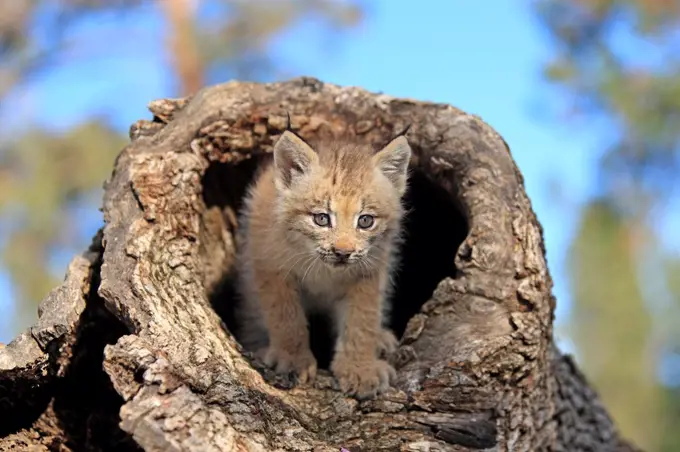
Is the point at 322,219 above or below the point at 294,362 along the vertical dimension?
above

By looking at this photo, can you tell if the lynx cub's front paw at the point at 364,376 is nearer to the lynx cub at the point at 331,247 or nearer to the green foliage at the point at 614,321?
the lynx cub at the point at 331,247

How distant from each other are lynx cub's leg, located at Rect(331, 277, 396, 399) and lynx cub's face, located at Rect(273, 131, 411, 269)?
0.24 meters

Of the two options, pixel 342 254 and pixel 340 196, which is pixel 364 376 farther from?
pixel 340 196

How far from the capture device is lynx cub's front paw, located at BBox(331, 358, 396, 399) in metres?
3.71

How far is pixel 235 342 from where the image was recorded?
3.82 meters

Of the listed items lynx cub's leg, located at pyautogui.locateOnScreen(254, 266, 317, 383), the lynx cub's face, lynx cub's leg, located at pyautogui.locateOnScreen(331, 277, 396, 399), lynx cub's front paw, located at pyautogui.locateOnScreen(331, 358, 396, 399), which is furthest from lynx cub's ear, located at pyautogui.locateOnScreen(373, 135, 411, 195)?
lynx cub's front paw, located at pyautogui.locateOnScreen(331, 358, 396, 399)

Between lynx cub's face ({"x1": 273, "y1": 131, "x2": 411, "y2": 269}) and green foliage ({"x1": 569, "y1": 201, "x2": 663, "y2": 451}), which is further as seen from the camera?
green foliage ({"x1": 569, "y1": 201, "x2": 663, "y2": 451})

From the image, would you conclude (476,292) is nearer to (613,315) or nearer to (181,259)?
(181,259)

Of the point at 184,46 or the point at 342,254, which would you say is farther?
the point at 184,46

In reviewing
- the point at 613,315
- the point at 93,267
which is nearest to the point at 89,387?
the point at 93,267

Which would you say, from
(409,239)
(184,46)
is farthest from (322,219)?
(184,46)

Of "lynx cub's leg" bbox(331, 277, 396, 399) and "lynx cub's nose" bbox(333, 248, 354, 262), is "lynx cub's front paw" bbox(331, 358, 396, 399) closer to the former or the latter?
"lynx cub's leg" bbox(331, 277, 396, 399)

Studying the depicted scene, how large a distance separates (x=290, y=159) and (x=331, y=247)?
723 millimetres

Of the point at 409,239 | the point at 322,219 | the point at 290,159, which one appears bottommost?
the point at 322,219
